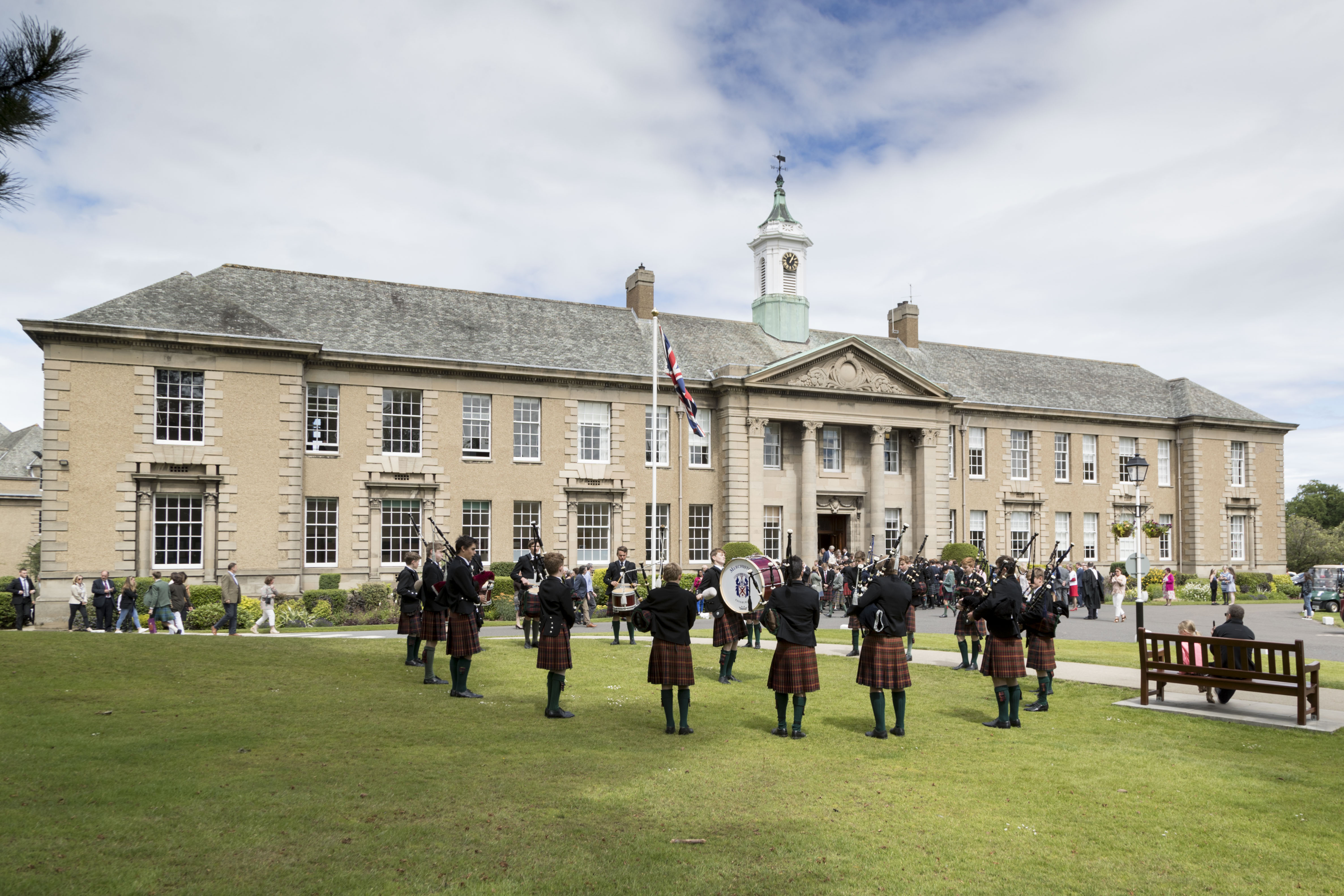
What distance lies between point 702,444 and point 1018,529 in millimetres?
18556

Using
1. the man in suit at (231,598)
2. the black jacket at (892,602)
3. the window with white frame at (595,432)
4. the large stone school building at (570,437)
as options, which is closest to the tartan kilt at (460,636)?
the black jacket at (892,602)

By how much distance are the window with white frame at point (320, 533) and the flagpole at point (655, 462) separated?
38.4ft

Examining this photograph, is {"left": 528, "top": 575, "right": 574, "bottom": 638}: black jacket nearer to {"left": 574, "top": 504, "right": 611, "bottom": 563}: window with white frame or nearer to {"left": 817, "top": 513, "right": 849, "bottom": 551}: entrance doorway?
{"left": 574, "top": 504, "right": 611, "bottom": 563}: window with white frame

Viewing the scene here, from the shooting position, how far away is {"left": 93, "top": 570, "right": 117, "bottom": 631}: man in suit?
24.7 m

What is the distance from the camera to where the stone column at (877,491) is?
40.8 meters

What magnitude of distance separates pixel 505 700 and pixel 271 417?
860 inches

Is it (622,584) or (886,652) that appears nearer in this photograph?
A: (886,652)

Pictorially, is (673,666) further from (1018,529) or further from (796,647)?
(1018,529)

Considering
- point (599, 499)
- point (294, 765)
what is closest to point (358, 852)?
point (294, 765)

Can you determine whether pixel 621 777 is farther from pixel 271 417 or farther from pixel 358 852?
pixel 271 417

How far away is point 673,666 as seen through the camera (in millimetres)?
11367

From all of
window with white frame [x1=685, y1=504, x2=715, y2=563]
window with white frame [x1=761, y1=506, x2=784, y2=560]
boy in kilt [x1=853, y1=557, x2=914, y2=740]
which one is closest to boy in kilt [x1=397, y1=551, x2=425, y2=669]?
boy in kilt [x1=853, y1=557, x2=914, y2=740]

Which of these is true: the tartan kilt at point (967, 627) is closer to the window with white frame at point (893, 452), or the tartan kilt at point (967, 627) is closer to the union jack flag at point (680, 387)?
the union jack flag at point (680, 387)

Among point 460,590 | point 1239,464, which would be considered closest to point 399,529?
point 460,590
